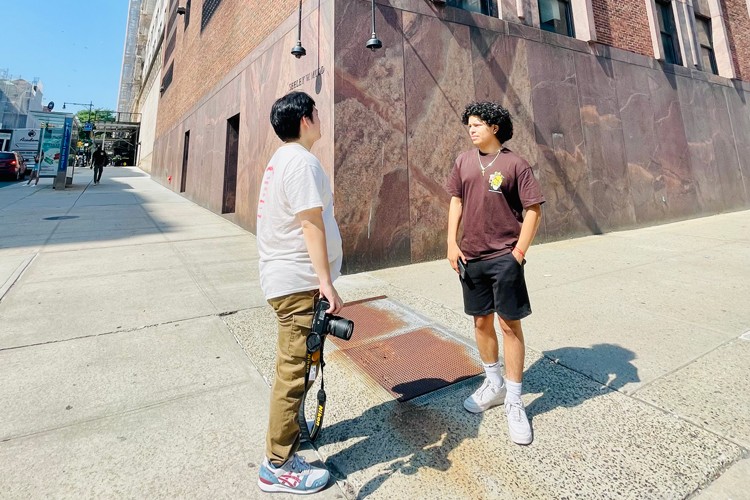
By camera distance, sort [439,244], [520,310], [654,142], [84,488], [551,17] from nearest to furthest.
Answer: [84,488] < [520,310] < [439,244] < [551,17] < [654,142]

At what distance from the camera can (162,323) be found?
370cm

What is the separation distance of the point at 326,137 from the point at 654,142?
9.93 metres

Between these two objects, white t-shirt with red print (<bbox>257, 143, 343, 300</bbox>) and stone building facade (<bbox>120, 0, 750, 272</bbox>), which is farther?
stone building facade (<bbox>120, 0, 750, 272</bbox>)

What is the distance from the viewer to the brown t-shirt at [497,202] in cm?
216

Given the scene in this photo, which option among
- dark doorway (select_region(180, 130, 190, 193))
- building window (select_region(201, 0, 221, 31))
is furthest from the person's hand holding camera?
dark doorway (select_region(180, 130, 190, 193))

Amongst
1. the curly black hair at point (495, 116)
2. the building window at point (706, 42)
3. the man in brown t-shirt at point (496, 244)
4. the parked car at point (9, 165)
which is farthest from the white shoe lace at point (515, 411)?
the parked car at point (9, 165)

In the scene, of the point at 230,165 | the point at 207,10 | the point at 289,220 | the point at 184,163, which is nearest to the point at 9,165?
the point at 184,163

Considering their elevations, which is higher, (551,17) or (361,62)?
(551,17)

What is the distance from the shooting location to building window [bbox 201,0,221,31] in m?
12.8

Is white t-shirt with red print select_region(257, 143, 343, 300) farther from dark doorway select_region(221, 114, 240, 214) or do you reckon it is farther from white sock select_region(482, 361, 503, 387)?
dark doorway select_region(221, 114, 240, 214)

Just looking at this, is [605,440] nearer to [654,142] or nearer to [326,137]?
[326,137]

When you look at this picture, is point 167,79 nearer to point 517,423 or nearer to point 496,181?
point 496,181

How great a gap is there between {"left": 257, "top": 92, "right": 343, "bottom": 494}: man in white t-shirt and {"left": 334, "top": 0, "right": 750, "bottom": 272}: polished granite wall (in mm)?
4167

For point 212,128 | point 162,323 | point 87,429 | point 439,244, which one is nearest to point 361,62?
point 439,244
